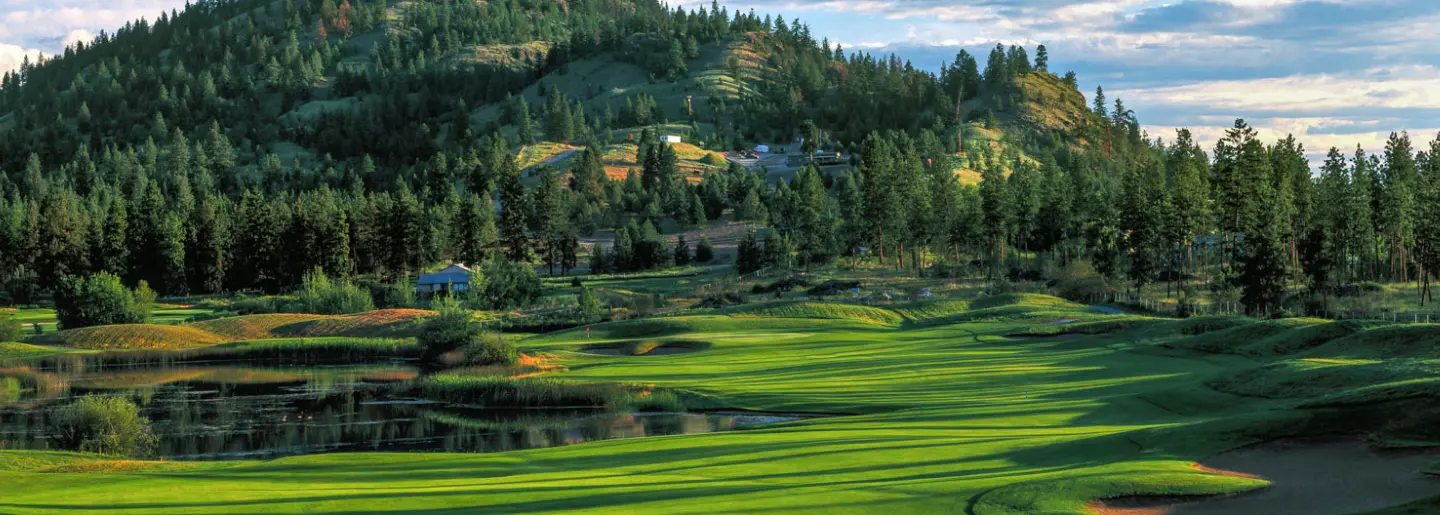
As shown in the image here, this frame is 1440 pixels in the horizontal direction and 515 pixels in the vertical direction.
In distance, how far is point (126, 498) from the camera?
27.6 metres

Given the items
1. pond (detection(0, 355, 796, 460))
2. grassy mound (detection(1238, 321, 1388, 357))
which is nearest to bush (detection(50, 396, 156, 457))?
pond (detection(0, 355, 796, 460))

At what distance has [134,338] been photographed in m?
85.6

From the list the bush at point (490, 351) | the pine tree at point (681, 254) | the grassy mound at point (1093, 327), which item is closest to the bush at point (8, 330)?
the bush at point (490, 351)

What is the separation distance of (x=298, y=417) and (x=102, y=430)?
39.8 feet

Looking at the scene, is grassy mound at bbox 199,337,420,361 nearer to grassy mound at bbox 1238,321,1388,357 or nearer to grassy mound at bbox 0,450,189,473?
grassy mound at bbox 0,450,189,473

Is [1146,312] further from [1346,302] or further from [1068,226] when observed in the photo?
[1068,226]

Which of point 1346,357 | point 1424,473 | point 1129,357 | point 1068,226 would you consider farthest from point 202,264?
point 1424,473

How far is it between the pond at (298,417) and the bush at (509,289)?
43.2 meters

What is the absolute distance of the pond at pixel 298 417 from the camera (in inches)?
1758

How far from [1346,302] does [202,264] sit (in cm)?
12110

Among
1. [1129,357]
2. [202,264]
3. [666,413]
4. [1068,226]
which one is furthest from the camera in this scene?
[202,264]

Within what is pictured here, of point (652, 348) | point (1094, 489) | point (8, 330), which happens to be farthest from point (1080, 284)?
point (8, 330)

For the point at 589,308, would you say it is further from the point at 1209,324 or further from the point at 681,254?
the point at 681,254

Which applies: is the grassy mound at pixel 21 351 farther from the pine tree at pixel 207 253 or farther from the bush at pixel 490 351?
the pine tree at pixel 207 253
